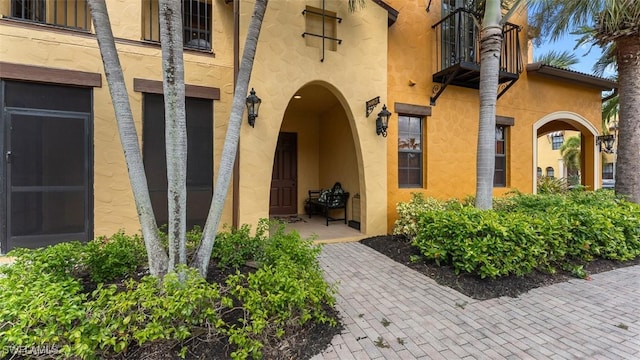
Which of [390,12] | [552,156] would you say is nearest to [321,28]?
[390,12]

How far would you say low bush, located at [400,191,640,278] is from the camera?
12.9 ft

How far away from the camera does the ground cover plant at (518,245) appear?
389 centimetres

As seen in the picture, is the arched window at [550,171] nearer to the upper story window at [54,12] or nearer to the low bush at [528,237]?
the low bush at [528,237]

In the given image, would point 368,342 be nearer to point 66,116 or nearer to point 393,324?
point 393,324

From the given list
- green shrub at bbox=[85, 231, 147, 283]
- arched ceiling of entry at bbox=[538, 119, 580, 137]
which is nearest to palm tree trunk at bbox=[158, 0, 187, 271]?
green shrub at bbox=[85, 231, 147, 283]

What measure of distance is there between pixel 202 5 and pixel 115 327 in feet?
19.5

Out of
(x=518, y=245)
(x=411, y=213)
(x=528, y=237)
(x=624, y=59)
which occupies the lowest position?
(x=518, y=245)

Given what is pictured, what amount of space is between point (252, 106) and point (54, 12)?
11.6 ft

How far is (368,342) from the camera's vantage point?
8.55ft

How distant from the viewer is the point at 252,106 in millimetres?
5055

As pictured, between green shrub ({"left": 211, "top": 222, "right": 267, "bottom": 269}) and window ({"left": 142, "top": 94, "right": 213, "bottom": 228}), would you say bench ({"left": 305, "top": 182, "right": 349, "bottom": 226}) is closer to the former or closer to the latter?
window ({"left": 142, "top": 94, "right": 213, "bottom": 228})

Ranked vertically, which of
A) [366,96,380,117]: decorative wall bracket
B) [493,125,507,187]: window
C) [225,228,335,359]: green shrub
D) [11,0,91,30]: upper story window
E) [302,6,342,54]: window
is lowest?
[225,228,335,359]: green shrub

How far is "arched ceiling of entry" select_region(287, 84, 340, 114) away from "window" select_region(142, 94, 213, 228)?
8.20 feet

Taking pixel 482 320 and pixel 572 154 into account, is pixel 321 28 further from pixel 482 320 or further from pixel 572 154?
pixel 572 154
